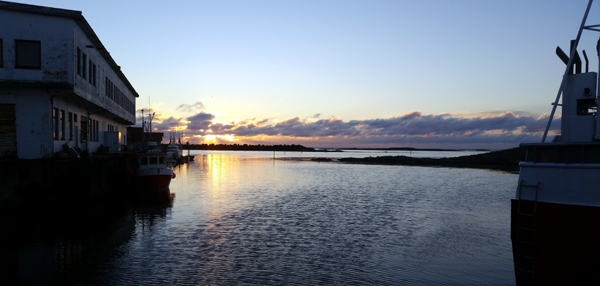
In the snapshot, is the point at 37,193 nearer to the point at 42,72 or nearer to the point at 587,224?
the point at 42,72

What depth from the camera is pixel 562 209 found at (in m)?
8.86

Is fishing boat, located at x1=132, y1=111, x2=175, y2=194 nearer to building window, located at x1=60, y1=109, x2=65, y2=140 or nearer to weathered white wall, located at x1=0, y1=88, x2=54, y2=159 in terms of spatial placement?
building window, located at x1=60, y1=109, x2=65, y2=140

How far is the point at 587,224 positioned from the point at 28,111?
1105 inches

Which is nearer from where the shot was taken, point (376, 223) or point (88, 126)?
point (376, 223)

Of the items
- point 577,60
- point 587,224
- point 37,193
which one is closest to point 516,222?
point 587,224

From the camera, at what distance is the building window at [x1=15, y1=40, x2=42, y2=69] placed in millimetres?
25531

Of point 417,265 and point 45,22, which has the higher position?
point 45,22

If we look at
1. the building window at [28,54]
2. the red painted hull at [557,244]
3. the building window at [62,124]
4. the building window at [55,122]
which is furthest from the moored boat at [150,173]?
the red painted hull at [557,244]

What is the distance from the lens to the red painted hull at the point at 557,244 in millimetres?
8578

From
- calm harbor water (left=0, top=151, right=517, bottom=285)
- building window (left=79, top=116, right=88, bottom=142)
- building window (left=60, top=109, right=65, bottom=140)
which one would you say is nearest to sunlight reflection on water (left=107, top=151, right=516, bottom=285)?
calm harbor water (left=0, top=151, right=517, bottom=285)

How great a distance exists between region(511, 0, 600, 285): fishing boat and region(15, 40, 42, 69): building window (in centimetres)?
2689

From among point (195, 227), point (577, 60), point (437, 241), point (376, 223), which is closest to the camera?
point (577, 60)

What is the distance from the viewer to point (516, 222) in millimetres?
9500

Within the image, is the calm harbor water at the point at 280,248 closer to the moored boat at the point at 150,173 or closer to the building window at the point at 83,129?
the moored boat at the point at 150,173
